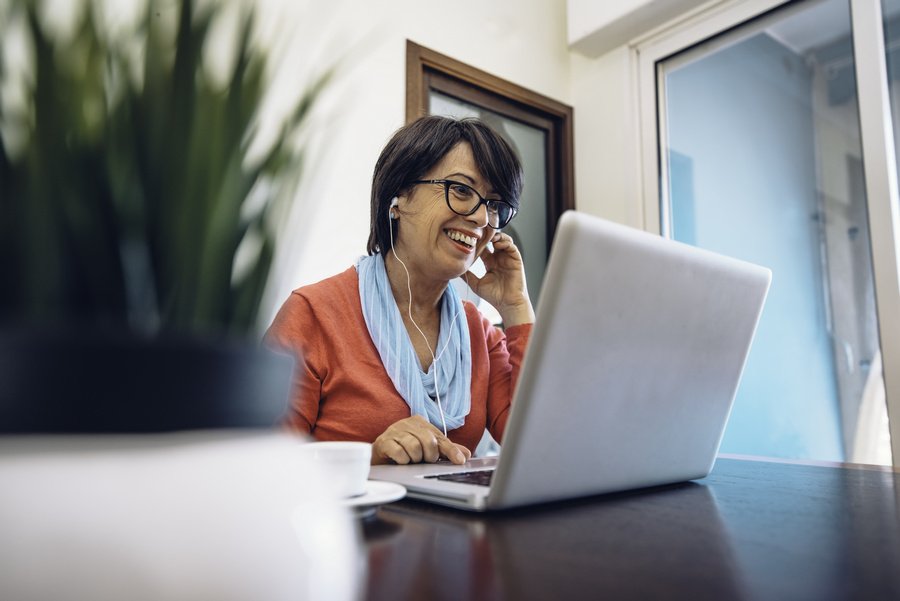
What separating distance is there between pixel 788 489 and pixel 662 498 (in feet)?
0.53

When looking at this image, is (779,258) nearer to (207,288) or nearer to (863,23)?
(863,23)

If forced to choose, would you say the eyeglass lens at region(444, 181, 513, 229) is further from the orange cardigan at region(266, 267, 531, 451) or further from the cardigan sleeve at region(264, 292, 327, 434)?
the cardigan sleeve at region(264, 292, 327, 434)

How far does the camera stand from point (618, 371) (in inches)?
23.1

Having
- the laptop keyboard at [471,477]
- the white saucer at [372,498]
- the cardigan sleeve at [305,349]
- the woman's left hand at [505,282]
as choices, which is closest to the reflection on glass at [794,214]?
the woman's left hand at [505,282]

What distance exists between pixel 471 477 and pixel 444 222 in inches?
33.1

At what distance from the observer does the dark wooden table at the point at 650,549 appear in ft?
1.10

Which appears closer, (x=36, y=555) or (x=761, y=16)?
(x=36, y=555)

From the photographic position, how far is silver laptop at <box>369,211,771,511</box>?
52 cm

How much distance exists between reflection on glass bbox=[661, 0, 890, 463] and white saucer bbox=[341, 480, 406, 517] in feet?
7.13

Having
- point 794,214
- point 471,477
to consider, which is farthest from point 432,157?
point 794,214

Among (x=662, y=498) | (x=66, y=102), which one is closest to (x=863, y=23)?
(x=662, y=498)

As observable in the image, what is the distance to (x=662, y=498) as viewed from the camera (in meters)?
0.63

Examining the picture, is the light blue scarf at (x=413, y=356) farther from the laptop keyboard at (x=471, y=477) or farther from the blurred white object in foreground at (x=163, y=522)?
the blurred white object in foreground at (x=163, y=522)

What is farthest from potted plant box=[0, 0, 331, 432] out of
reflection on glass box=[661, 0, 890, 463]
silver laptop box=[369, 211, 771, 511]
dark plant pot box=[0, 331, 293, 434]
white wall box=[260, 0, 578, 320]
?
reflection on glass box=[661, 0, 890, 463]
